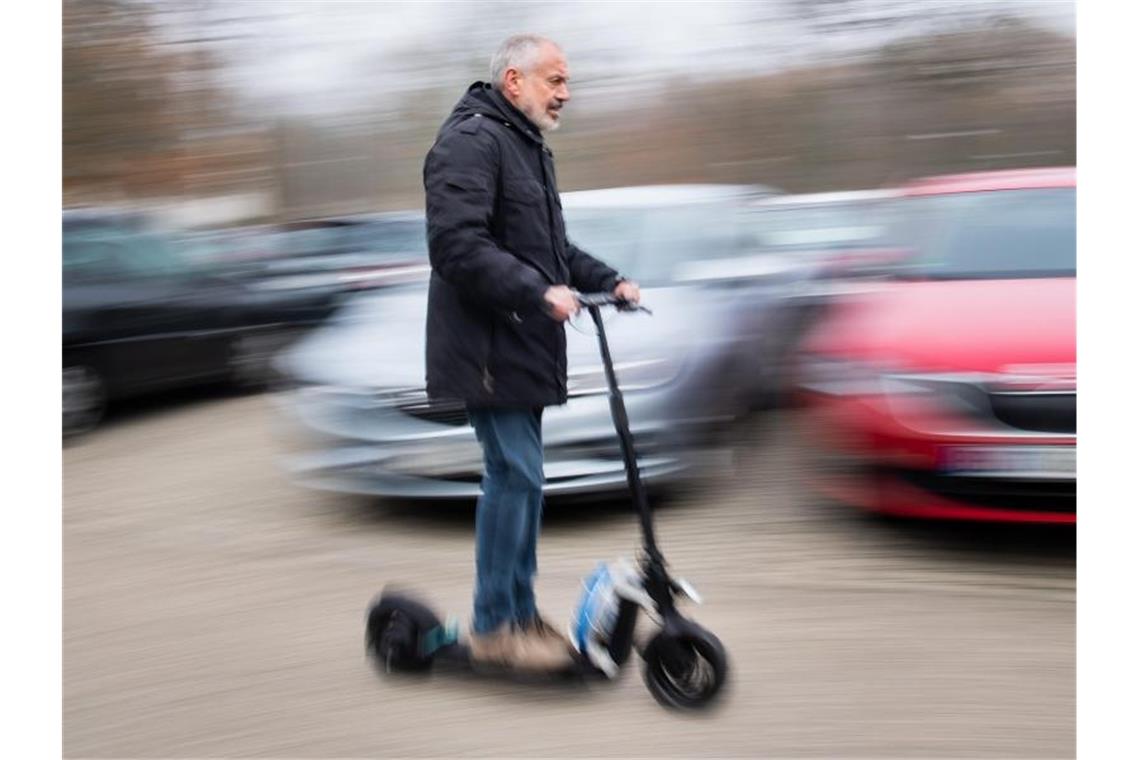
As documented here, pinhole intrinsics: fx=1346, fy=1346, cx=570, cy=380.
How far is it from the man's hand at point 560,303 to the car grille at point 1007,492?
65.3 inches

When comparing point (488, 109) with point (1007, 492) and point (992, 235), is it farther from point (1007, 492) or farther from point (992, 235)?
point (992, 235)

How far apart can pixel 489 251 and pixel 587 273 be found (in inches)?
21.7

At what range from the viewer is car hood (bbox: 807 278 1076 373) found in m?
4.51

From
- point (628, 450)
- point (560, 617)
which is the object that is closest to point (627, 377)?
point (560, 617)

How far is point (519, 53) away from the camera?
3707 millimetres

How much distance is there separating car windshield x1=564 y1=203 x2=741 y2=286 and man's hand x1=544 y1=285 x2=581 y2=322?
2223 mm

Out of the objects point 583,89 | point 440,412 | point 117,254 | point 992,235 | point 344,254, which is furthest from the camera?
point 344,254

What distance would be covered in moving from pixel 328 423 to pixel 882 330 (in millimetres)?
2164

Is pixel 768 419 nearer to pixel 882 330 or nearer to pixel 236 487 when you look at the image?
pixel 882 330

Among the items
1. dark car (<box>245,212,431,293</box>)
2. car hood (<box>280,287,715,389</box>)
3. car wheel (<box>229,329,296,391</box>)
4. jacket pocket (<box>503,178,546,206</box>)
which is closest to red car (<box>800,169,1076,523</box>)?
car hood (<box>280,287,715,389</box>)

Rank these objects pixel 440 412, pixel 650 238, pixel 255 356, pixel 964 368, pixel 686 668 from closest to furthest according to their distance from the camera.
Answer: pixel 686 668
pixel 964 368
pixel 440 412
pixel 650 238
pixel 255 356

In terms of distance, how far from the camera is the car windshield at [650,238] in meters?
5.75

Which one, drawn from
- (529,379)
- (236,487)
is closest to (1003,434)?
(529,379)

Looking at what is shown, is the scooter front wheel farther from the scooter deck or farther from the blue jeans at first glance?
the blue jeans
